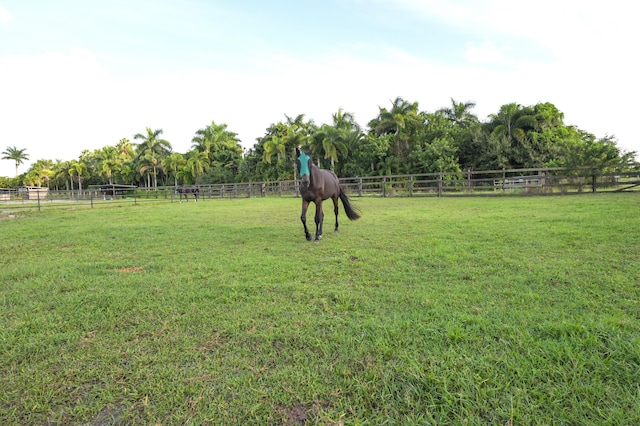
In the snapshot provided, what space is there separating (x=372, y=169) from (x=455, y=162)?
6.51 meters

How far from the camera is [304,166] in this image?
17.2 ft

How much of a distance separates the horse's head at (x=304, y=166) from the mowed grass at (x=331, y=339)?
174 centimetres

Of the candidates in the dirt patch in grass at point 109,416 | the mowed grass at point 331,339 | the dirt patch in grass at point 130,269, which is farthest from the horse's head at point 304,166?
the dirt patch in grass at point 109,416

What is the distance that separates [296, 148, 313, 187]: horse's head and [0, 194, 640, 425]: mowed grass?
1740 millimetres

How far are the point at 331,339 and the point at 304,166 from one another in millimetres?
3707

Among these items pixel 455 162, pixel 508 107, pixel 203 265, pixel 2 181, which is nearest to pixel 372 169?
pixel 455 162

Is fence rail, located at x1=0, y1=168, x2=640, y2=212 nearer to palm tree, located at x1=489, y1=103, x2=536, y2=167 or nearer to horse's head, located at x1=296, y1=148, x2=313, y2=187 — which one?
palm tree, located at x1=489, y1=103, x2=536, y2=167

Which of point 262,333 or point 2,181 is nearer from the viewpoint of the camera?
point 262,333

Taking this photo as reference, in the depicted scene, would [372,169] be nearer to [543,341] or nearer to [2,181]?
[543,341]

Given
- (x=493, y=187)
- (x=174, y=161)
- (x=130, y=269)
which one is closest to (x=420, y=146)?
(x=493, y=187)

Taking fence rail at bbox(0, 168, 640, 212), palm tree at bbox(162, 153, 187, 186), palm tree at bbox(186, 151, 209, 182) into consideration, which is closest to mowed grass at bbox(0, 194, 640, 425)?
fence rail at bbox(0, 168, 640, 212)

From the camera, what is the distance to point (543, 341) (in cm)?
176

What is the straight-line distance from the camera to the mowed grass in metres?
1.37

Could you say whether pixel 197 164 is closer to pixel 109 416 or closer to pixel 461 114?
pixel 461 114
